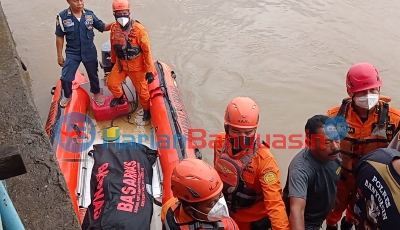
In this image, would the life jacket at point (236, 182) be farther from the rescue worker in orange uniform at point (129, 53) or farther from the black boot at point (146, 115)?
the black boot at point (146, 115)

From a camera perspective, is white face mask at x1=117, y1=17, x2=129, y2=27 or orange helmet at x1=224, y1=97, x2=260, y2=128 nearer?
orange helmet at x1=224, y1=97, x2=260, y2=128

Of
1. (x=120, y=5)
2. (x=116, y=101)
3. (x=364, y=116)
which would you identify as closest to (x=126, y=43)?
(x=120, y=5)

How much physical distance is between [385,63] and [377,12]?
1.77 meters

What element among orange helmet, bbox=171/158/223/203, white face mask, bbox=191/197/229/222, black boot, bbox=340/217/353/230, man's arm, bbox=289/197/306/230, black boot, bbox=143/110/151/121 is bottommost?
black boot, bbox=340/217/353/230

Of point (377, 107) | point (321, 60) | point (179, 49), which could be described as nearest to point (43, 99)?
point (179, 49)

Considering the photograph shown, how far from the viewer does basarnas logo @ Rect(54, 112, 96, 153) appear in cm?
351

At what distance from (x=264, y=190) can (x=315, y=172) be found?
284mm

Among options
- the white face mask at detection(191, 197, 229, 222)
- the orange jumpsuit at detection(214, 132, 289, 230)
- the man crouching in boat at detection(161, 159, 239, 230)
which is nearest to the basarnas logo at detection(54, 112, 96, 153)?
the orange jumpsuit at detection(214, 132, 289, 230)

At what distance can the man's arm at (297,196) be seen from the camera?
6.38ft

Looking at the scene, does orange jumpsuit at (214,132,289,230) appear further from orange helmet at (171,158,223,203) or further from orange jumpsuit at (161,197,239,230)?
orange helmet at (171,158,223,203)

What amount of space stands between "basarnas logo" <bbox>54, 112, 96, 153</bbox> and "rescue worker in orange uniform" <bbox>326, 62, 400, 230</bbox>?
222 cm

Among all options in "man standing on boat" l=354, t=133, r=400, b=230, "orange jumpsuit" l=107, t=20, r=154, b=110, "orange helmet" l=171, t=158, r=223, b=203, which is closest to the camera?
"man standing on boat" l=354, t=133, r=400, b=230

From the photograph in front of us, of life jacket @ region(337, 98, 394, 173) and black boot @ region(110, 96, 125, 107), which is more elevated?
life jacket @ region(337, 98, 394, 173)

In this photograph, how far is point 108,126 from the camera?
4.20 m
